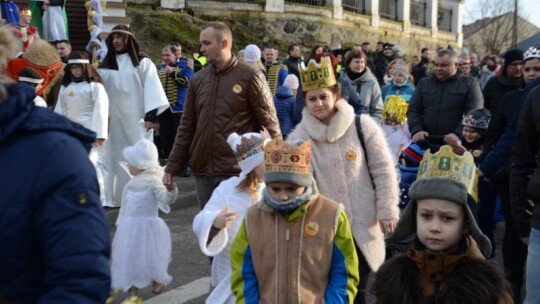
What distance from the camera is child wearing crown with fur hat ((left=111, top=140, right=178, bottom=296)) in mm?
6543

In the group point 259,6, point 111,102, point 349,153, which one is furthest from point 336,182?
point 259,6

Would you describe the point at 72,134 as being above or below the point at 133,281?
above

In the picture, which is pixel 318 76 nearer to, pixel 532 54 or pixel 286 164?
pixel 286 164

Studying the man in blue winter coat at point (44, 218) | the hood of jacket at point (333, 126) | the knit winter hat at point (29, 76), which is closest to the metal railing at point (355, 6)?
the knit winter hat at point (29, 76)

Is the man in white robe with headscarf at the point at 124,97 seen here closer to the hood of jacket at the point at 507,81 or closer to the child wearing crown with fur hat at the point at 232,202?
the hood of jacket at the point at 507,81

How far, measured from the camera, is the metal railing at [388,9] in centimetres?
3578

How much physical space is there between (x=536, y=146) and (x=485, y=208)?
3100 mm

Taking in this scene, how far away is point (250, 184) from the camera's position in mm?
5012

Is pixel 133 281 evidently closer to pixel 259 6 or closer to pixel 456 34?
pixel 259 6

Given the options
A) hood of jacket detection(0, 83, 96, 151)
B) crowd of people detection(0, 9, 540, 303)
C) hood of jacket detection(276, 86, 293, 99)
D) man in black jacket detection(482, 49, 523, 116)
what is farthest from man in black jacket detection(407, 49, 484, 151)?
hood of jacket detection(0, 83, 96, 151)

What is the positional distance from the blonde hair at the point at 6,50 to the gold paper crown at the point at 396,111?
740 centimetres

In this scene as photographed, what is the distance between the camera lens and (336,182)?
502cm

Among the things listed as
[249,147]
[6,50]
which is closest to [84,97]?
[249,147]

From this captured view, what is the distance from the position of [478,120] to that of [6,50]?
18.8 feet
